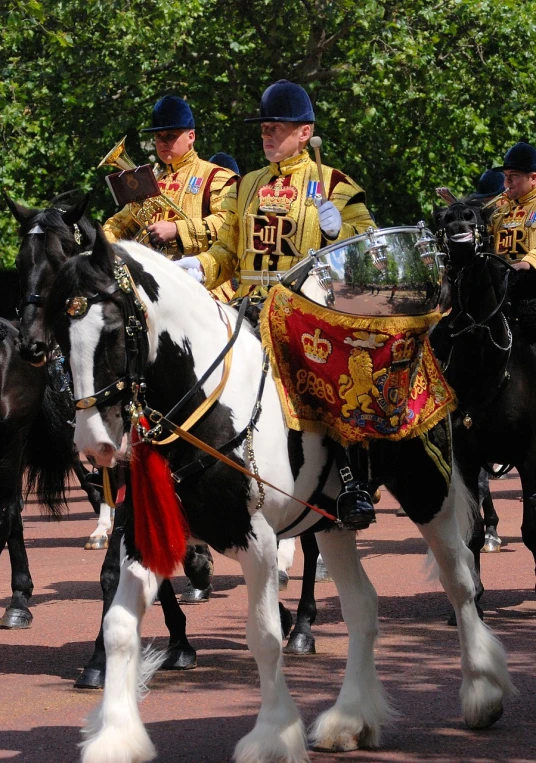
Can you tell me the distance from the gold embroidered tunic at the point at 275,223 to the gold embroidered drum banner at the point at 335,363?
0.84 meters


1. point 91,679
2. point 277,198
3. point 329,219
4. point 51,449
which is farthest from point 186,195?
point 91,679

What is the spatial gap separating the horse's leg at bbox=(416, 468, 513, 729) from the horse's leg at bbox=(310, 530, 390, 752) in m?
0.35

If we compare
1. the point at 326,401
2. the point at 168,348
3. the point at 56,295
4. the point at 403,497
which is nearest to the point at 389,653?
the point at 403,497

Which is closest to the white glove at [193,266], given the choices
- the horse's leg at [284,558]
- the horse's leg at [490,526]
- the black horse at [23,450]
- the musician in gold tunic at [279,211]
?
the musician in gold tunic at [279,211]

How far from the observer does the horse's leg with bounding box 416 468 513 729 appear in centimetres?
553

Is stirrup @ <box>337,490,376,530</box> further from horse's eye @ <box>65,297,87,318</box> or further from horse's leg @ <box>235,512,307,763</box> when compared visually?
horse's eye @ <box>65,297,87,318</box>

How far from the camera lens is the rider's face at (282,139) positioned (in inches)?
243

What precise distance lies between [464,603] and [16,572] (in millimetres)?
3530

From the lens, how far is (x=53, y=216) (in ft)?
20.4

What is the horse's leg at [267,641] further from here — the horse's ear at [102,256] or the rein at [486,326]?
the rein at [486,326]

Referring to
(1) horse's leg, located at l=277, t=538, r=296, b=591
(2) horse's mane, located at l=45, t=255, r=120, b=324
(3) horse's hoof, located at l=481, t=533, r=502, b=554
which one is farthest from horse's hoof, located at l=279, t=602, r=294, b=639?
(3) horse's hoof, located at l=481, t=533, r=502, b=554

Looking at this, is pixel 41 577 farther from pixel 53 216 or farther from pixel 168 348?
pixel 168 348

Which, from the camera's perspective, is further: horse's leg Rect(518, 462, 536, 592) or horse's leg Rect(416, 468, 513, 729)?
horse's leg Rect(518, 462, 536, 592)

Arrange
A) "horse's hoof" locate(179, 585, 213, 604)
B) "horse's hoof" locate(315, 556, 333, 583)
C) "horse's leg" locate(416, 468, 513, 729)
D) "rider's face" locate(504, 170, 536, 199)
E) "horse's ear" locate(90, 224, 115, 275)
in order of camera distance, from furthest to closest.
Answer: "horse's hoof" locate(315, 556, 333, 583), "rider's face" locate(504, 170, 536, 199), "horse's hoof" locate(179, 585, 213, 604), "horse's leg" locate(416, 468, 513, 729), "horse's ear" locate(90, 224, 115, 275)
